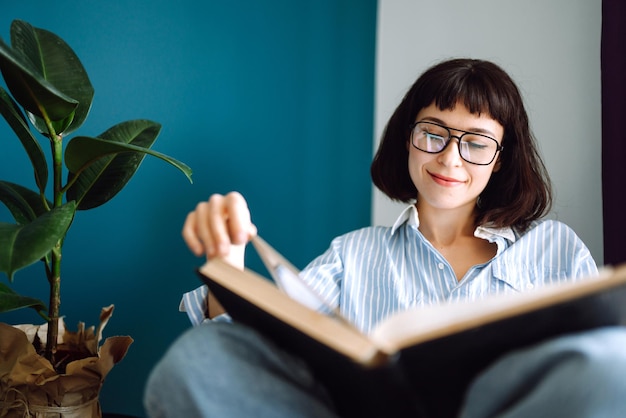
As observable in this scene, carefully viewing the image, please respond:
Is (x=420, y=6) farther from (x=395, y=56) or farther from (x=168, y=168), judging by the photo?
(x=168, y=168)

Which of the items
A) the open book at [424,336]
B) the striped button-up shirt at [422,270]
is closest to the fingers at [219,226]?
the open book at [424,336]

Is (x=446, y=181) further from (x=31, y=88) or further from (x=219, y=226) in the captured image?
A: (x=31, y=88)

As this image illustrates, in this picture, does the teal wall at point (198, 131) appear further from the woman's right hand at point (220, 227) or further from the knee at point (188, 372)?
the knee at point (188, 372)

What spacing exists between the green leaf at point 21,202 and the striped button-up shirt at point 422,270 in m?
0.60

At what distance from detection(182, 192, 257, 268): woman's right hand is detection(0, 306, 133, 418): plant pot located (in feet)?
1.66

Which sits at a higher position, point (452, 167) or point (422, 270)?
point (452, 167)

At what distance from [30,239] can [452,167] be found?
0.82 meters

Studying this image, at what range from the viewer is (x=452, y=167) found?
1.31 meters

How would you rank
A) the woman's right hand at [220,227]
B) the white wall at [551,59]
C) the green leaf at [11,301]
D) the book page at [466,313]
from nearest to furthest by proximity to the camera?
the book page at [466,313] < the woman's right hand at [220,227] < the green leaf at [11,301] < the white wall at [551,59]

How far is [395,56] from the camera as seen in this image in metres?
1.75

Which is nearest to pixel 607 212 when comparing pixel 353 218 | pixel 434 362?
pixel 353 218

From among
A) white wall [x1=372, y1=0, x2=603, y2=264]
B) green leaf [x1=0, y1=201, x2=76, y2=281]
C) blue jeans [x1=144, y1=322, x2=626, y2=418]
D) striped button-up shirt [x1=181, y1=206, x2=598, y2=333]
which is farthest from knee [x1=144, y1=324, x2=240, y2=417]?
white wall [x1=372, y1=0, x2=603, y2=264]

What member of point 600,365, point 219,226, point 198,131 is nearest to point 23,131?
point 198,131

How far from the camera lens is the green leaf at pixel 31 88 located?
1123mm
